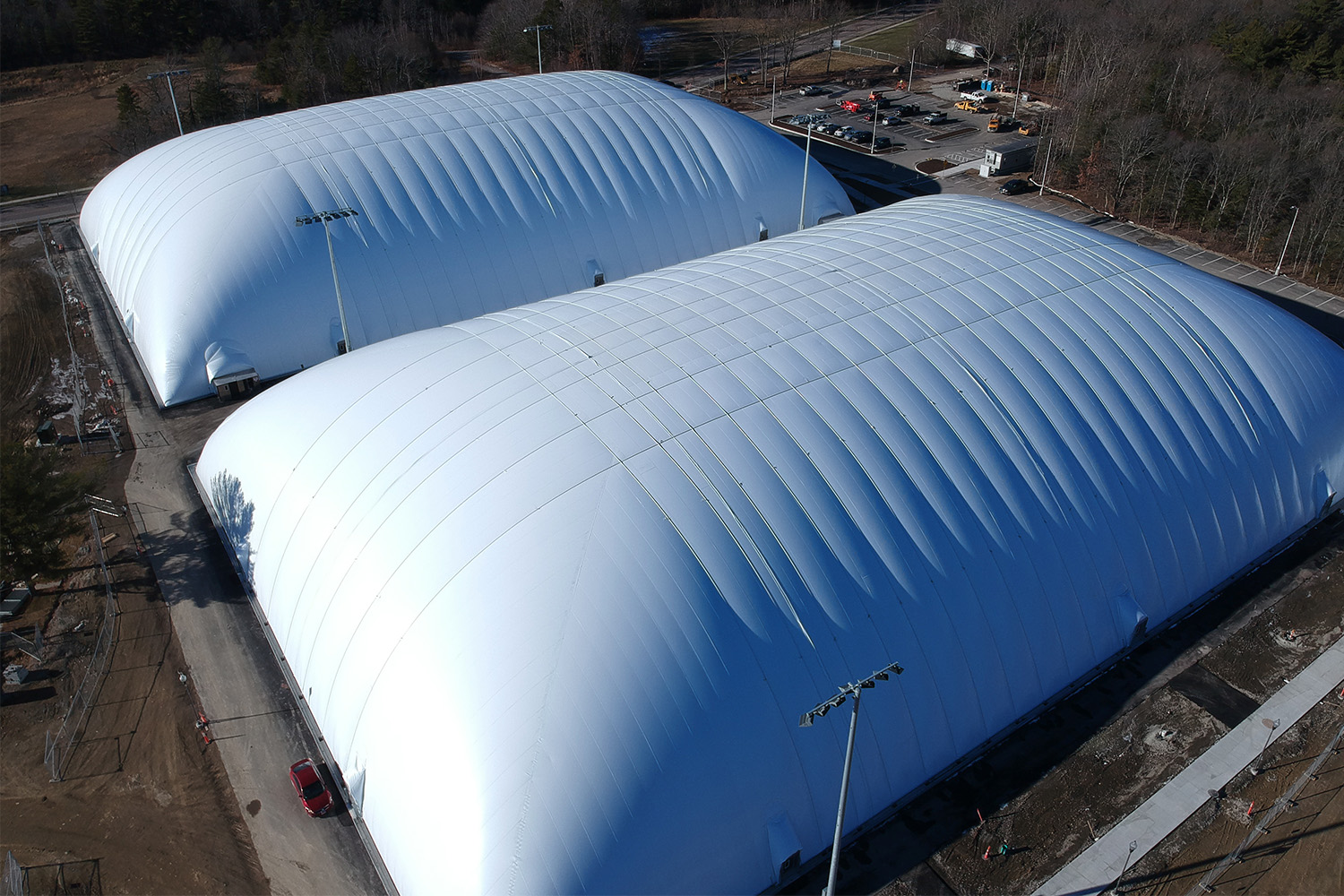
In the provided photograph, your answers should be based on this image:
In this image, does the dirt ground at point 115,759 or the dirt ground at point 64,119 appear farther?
the dirt ground at point 64,119

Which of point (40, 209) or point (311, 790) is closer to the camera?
point (311, 790)

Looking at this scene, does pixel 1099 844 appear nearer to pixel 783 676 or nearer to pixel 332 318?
pixel 783 676

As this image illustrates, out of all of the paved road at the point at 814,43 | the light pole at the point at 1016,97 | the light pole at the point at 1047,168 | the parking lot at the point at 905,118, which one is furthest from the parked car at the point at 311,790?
the paved road at the point at 814,43

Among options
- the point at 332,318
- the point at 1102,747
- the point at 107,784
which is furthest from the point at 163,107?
the point at 1102,747

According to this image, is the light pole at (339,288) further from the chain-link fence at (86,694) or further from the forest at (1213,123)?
the forest at (1213,123)

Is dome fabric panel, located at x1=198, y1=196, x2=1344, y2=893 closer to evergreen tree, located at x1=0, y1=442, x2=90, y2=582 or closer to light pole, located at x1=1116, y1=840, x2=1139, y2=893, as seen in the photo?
light pole, located at x1=1116, y1=840, x2=1139, y2=893

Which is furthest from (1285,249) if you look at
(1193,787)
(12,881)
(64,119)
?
(64,119)

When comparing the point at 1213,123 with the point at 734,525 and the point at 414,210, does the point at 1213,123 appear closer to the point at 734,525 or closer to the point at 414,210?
the point at 414,210
